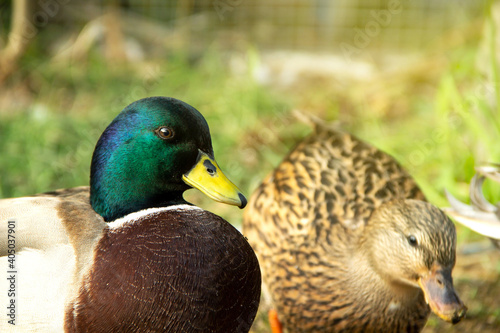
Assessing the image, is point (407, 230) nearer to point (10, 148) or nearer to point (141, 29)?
point (10, 148)

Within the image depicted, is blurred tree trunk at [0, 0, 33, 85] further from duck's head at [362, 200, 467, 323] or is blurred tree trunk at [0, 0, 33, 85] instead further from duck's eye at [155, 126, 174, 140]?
duck's head at [362, 200, 467, 323]

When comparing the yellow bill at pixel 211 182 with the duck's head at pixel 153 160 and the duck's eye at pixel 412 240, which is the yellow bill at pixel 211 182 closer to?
the duck's head at pixel 153 160

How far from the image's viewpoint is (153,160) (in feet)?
6.33

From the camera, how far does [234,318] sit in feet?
6.41

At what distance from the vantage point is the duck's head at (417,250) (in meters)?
2.12

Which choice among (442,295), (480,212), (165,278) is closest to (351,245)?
(442,295)

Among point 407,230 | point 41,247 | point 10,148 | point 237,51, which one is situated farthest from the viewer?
point 237,51

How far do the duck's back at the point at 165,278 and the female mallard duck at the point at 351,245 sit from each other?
60 cm

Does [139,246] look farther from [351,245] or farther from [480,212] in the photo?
[480,212]

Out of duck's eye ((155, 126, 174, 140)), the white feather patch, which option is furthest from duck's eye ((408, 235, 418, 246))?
duck's eye ((155, 126, 174, 140))

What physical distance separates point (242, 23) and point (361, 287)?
16.2ft

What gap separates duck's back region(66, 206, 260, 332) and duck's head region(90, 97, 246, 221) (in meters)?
0.08

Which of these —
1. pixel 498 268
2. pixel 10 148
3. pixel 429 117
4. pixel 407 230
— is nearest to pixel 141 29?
pixel 10 148

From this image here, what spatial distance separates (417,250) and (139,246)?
1009 millimetres
